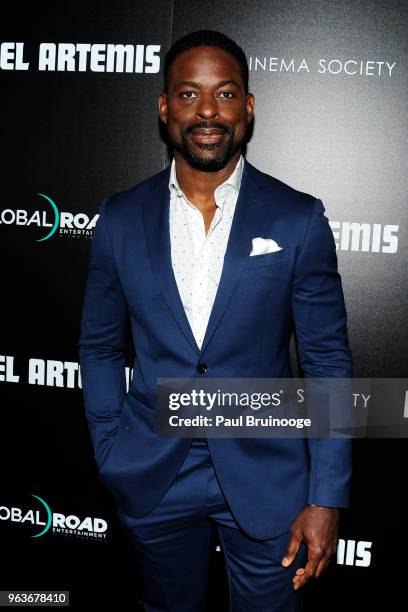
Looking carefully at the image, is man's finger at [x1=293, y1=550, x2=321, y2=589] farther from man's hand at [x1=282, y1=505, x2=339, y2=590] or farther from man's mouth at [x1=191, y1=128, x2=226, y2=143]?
man's mouth at [x1=191, y1=128, x2=226, y2=143]

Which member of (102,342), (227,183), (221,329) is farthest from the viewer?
(102,342)

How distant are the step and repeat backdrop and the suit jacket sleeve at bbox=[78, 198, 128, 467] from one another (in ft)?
2.16

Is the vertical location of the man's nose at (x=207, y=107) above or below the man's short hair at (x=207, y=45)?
below

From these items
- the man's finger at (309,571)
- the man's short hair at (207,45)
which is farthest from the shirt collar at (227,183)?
the man's finger at (309,571)

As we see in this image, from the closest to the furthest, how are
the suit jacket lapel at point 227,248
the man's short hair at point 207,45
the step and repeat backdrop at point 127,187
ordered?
the suit jacket lapel at point 227,248
the man's short hair at point 207,45
the step and repeat backdrop at point 127,187

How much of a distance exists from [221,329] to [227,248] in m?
0.21

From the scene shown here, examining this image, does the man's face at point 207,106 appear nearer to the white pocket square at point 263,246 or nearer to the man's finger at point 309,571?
the white pocket square at point 263,246

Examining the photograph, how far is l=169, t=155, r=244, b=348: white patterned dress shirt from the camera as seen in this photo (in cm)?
166

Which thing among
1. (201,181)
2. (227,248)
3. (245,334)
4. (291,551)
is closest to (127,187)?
(201,181)

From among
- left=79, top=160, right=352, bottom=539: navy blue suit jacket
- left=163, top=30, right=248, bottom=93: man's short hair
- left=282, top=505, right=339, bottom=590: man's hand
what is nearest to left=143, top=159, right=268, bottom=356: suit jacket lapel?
left=79, top=160, right=352, bottom=539: navy blue suit jacket

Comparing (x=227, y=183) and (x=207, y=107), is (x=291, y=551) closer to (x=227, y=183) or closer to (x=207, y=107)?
(x=227, y=183)

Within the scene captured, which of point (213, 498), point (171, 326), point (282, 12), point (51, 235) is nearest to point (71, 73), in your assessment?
point (51, 235)

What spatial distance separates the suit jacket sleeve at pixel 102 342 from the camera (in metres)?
1.80

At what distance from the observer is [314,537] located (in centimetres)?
161
